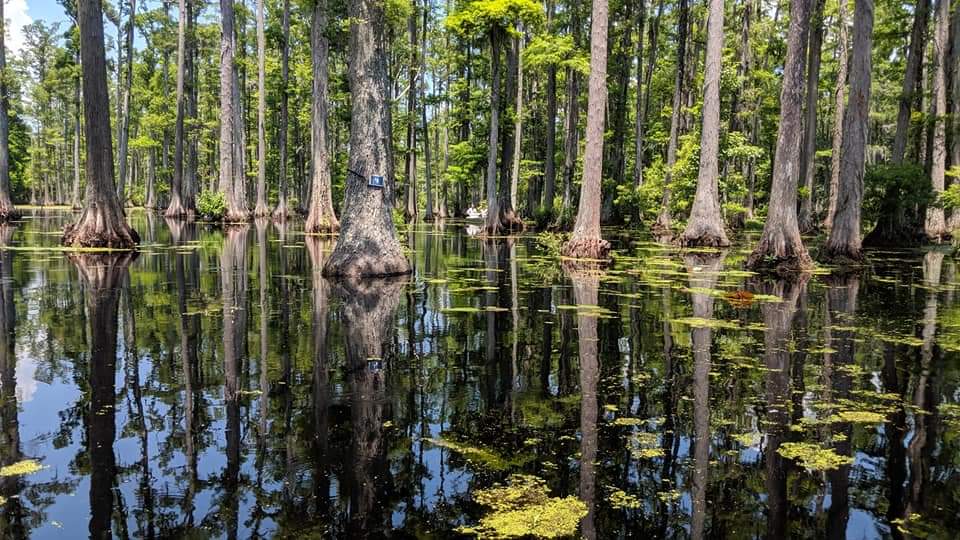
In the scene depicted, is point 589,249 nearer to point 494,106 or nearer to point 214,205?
point 494,106

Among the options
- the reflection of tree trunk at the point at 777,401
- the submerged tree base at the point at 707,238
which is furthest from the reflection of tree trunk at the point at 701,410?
the submerged tree base at the point at 707,238

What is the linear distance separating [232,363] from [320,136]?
1963 cm

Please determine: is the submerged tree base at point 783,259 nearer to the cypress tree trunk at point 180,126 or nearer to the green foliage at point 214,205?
the green foliage at point 214,205

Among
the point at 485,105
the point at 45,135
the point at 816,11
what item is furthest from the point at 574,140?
the point at 45,135

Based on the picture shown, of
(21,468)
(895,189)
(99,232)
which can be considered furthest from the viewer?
(895,189)

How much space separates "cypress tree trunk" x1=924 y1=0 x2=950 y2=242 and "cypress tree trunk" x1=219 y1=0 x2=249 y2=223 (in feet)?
93.0

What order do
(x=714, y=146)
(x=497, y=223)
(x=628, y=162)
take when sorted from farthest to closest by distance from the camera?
1. (x=628, y=162)
2. (x=497, y=223)
3. (x=714, y=146)

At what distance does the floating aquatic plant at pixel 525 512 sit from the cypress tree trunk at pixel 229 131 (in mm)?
28343

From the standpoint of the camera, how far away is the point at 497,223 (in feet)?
Answer: 82.8

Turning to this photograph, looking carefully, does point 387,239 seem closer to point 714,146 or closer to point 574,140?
point 714,146

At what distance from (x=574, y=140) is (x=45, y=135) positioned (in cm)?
6552

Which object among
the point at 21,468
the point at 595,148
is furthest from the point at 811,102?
the point at 21,468

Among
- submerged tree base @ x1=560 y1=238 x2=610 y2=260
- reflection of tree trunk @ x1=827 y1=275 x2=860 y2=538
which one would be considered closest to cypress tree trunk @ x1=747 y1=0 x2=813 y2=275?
reflection of tree trunk @ x1=827 y1=275 x2=860 y2=538

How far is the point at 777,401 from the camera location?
4.67 m
